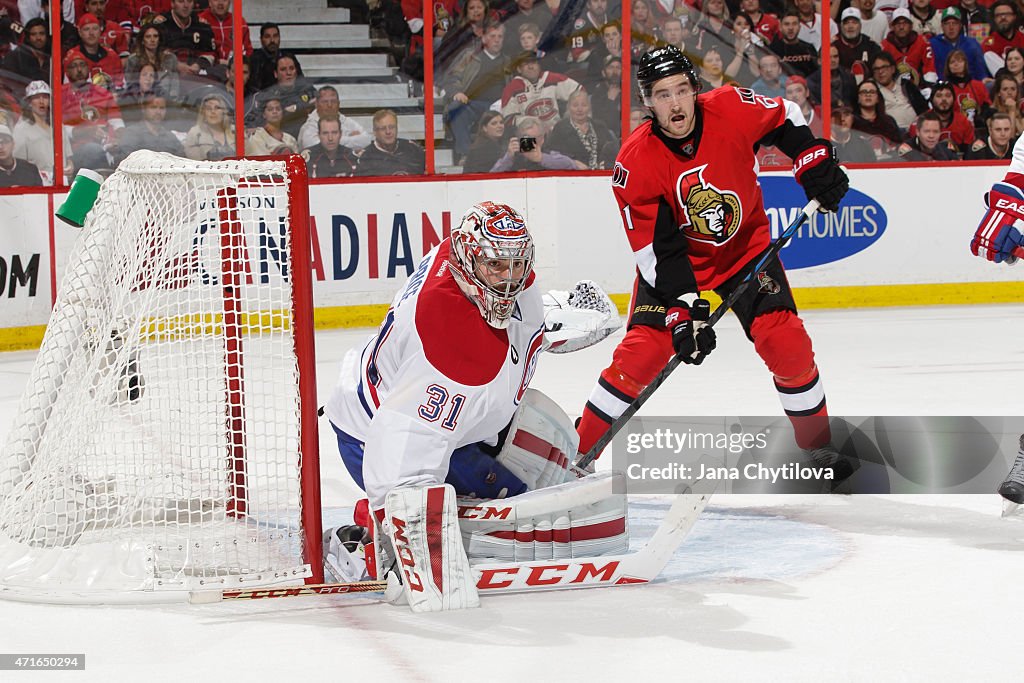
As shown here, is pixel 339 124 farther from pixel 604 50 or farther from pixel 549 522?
pixel 549 522

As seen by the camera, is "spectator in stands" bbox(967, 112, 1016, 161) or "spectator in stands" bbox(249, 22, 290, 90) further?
"spectator in stands" bbox(967, 112, 1016, 161)

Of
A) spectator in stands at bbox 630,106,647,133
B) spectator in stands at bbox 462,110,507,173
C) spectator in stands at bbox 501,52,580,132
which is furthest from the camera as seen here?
spectator in stands at bbox 630,106,647,133

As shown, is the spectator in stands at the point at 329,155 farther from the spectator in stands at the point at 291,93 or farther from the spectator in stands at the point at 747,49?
the spectator in stands at the point at 747,49

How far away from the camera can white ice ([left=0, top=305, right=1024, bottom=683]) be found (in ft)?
7.72

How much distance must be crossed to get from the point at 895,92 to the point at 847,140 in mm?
420

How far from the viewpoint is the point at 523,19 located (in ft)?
23.9

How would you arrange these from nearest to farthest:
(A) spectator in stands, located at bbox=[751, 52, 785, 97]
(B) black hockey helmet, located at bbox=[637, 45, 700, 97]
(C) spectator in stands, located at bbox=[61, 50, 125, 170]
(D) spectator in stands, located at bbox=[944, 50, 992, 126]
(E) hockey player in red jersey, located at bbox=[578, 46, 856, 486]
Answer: (B) black hockey helmet, located at bbox=[637, 45, 700, 97]
(E) hockey player in red jersey, located at bbox=[578, 46, 856, 486]
(C) spectator in stands, located at bbox=[61, 50, 125, 170]
(A) spectator in stands, located at bbox=[751, 52, 785, 97]
(D) spectator in stands, located at bbox=[944, 50, 992, 126]

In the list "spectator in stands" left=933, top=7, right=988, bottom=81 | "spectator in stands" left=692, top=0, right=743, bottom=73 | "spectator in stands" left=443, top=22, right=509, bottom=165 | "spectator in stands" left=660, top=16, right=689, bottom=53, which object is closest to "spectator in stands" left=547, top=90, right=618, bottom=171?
"spectator in stands" left=443, top=22, right=509, bottom=165

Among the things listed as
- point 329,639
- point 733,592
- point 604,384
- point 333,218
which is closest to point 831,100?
point 333,218

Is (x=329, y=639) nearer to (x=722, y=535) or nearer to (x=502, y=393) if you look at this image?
(x=502, y=393)

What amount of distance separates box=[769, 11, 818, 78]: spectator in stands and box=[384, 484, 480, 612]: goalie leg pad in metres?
5.49

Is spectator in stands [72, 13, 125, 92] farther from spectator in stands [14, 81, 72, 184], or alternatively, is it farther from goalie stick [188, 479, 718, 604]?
goalie stick [188, 479, 718, 604]

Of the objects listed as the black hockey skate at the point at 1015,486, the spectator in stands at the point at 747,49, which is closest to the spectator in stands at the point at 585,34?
the spectator in stands at the point at 747,49

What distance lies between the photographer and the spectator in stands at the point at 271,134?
23.0ft
